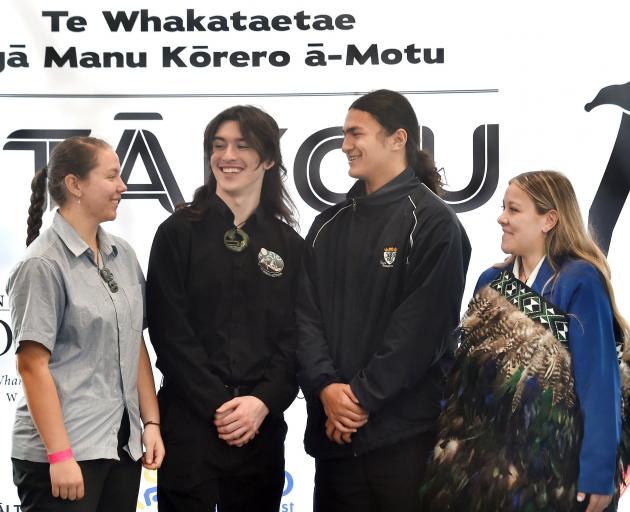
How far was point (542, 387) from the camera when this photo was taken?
209cm

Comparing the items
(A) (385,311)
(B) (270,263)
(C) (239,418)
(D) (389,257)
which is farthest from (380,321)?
(C) (239,418)

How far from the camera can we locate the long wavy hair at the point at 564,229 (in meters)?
2.16

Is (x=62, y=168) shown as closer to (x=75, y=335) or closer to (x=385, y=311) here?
(x=75, y=335)

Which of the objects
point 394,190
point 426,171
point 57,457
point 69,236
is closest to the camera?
point 57,457

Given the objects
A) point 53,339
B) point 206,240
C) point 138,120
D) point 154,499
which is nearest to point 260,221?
point 206,240

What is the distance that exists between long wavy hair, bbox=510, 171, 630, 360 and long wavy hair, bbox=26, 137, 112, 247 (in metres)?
1.15

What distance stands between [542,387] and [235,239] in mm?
922

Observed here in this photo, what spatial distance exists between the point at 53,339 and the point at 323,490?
88 cm

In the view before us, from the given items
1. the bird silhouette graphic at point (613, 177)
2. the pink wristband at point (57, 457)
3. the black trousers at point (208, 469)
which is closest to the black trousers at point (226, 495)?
the black trousers at point (208, 469)

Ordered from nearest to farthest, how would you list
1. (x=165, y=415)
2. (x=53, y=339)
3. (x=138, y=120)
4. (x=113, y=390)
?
(x=53, y=339), (x=113, y=390), (x=165, y=415), (x=138, y=120)

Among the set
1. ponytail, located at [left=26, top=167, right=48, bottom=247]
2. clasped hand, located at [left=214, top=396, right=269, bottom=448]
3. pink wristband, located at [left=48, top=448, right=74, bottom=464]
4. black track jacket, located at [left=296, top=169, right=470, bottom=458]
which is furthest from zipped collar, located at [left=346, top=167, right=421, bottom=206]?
pink wristband, located at [left=48, top=448, right=74, bottom=464]

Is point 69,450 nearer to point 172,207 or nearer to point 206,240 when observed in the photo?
point 206,240

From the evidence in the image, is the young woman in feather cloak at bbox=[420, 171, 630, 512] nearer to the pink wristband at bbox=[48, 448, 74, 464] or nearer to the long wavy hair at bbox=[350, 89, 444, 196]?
the long wavy hair at bbox=[350, 89, 444, 196]

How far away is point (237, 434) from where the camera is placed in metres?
2.26
